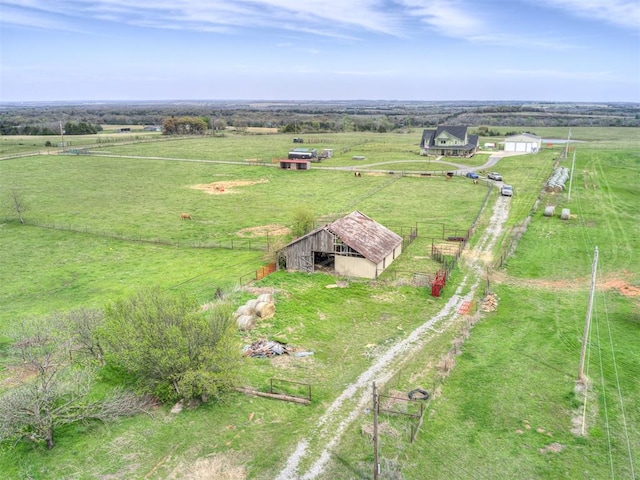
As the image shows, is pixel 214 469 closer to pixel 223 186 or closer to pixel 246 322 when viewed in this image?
pixel 246 322

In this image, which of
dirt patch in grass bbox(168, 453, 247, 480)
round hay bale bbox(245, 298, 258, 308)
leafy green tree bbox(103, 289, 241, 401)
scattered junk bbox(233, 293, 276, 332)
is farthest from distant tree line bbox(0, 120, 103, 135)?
dirt patch in grass bbox(168, 453, 247, 480)

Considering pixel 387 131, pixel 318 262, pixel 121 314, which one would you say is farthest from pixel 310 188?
pixel 387 131

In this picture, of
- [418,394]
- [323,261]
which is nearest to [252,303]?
[323,261]

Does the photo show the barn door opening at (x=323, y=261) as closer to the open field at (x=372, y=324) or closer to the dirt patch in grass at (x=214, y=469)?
the open field at (x=372, y=324)

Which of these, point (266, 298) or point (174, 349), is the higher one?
point (174, 349)

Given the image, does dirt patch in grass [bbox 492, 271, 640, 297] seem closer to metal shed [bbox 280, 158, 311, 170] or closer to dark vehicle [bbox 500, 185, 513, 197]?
dark vehicle [bbox 500, 185, 513, 197]

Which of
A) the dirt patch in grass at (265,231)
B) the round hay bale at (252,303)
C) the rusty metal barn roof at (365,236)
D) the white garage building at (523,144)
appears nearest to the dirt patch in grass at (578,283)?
the rusty metal barn roof at (365,236)
